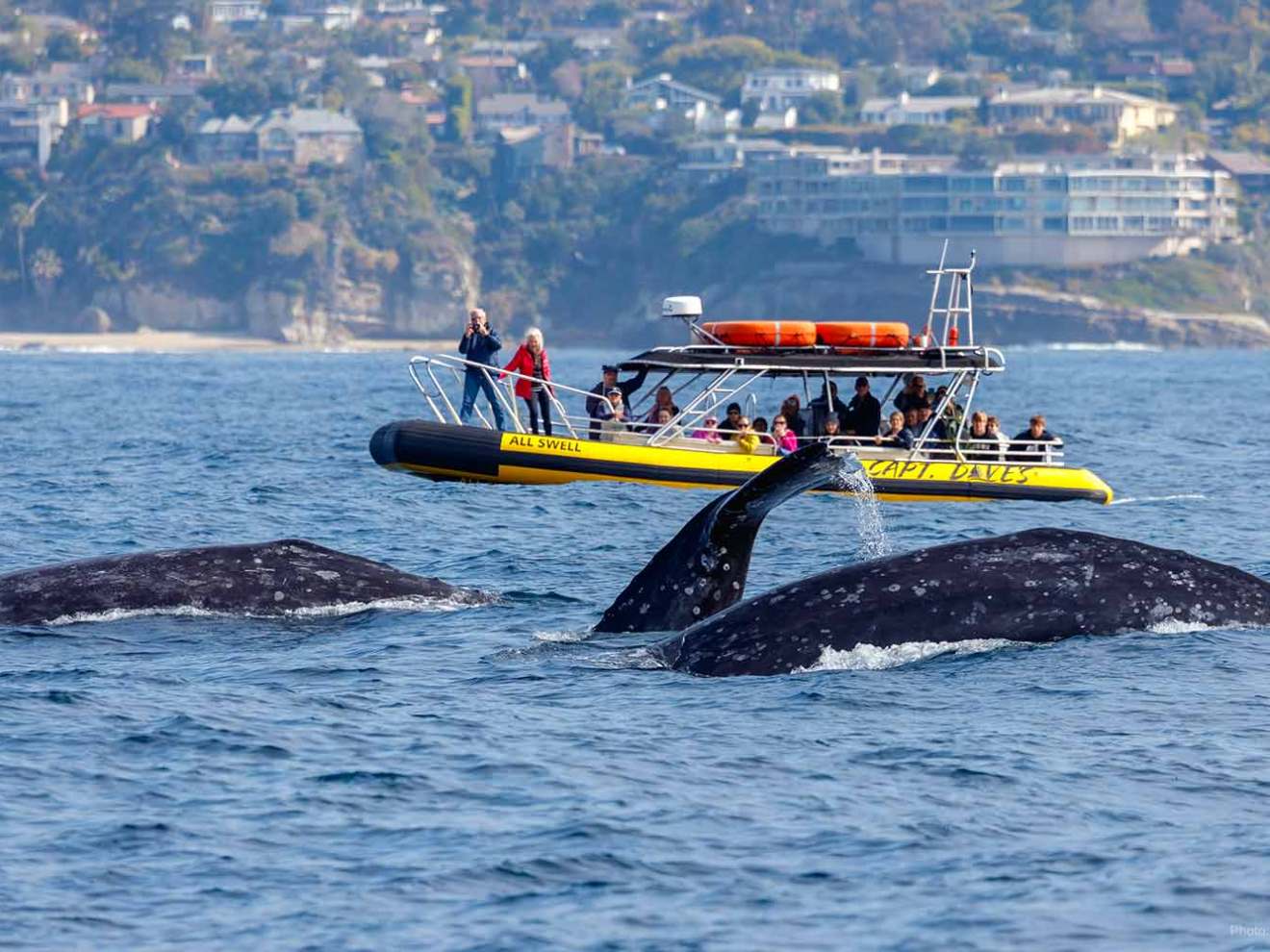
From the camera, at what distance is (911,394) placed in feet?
96.7

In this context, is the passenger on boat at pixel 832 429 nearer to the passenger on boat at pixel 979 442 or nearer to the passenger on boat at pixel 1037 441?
the passenger on boat at pixel 979 442

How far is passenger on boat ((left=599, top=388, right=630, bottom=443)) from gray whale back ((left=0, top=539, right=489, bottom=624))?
14429 millimetres

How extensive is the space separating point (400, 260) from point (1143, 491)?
481 ft

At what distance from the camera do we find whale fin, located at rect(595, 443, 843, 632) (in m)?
12.1

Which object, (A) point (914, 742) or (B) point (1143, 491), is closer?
(A) point (914, 742)

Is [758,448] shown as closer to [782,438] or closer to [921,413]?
[782,438]

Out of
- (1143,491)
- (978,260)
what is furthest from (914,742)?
(978,260)

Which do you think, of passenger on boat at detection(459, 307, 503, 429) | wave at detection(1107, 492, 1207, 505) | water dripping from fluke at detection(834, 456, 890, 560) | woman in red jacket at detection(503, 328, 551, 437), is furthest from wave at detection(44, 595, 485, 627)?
wave at detection(1107, 492, 1207, 505)

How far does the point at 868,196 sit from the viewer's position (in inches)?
7008

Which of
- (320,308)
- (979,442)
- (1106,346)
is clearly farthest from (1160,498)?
(320,308)

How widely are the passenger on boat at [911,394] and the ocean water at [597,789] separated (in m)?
10.5

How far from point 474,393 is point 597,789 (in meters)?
20.5

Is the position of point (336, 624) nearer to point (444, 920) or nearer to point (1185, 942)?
point (444, 920)

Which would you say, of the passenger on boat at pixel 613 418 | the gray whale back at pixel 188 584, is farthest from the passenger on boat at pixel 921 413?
the gray whale back at pixel 188 584
